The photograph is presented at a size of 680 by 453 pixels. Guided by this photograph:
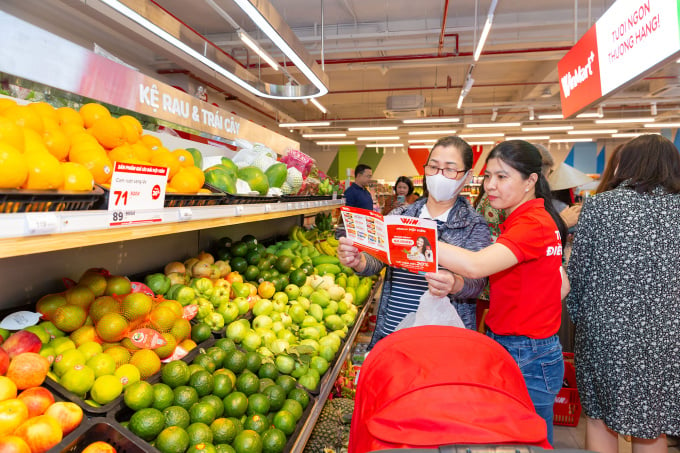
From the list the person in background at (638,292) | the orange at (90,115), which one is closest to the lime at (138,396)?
the orange at (90,115)

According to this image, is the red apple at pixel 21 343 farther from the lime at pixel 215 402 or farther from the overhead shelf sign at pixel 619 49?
the overhead shelf sign at pixel 619 49

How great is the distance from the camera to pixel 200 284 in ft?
7.80

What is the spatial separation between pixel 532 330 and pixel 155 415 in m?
1.51

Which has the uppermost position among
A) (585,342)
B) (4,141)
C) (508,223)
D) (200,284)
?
(4,141)

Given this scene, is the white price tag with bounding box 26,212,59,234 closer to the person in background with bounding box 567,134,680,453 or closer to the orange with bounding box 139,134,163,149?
the orange with bounding box 139,134,163,149

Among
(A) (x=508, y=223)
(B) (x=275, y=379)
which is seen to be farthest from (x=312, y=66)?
(B) (x=275, y=379)

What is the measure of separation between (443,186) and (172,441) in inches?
58.2

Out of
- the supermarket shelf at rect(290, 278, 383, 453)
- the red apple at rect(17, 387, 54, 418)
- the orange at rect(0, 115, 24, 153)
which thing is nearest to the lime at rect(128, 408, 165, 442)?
the red apple at rect(17, 387, 54, 418)

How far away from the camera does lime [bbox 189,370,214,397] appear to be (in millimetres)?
1647

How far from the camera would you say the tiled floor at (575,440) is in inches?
127

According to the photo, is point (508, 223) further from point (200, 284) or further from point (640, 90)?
point (640, 90)

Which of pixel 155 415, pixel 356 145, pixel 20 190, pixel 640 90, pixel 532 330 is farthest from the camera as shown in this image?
pixel 356 145

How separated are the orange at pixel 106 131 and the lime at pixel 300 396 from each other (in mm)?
1272

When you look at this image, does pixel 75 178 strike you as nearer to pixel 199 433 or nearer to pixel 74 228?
pixel 74 228
